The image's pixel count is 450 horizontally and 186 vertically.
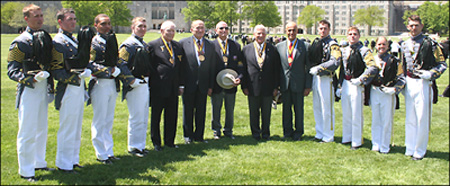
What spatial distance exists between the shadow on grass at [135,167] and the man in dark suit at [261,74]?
2.61ft

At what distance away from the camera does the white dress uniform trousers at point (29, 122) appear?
16.2ft

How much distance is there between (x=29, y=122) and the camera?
16.2 ft

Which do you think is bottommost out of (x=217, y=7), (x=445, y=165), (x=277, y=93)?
(x=445, y=165)

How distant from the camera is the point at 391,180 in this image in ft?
17.7

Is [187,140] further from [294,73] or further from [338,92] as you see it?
[338,92]

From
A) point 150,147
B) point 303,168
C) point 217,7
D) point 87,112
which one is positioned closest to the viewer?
point 303,168

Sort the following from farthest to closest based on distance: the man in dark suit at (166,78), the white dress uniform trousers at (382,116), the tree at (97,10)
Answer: the tree at (97,10) < the white dress uniform trousers at (382,116) < the man in dark suit at (166,78)

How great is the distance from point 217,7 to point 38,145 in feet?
220

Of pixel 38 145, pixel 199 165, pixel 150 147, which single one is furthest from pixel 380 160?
pixel 38 145

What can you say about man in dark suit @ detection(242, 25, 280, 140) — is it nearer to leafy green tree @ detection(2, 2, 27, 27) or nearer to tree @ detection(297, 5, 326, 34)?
leafy green tree @ detection(2, 2, 27, 27)

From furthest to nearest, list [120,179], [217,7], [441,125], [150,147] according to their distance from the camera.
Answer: [217,7] < [441,125] < [150,147] < [120,179]

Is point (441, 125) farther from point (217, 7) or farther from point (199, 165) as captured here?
point (217, 7)

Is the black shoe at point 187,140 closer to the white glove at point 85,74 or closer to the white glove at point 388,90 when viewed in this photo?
the white glove at point 85,74

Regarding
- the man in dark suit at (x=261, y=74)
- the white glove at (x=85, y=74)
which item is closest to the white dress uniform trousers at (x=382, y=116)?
the man in dark suit at (x=261, y=74)
